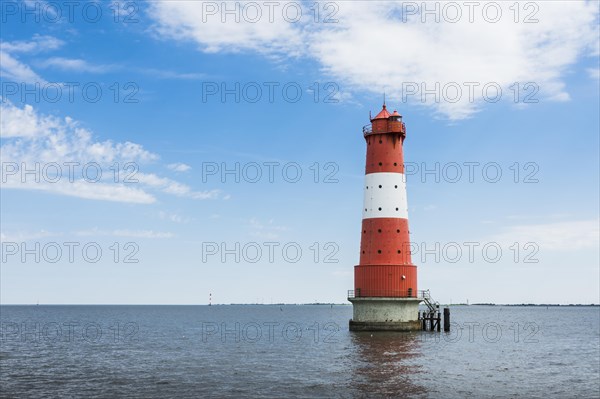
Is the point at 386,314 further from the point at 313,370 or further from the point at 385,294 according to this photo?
the point at 313,370

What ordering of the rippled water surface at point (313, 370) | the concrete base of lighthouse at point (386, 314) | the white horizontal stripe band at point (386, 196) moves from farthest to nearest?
the white horizontal stripe band at point (386, 196) → the concrete base of lighthouse at point (386, 314) → the rippled water surface at point (313, 370)

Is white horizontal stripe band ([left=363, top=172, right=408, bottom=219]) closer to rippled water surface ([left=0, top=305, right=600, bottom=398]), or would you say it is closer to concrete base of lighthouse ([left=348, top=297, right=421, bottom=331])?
concrete base of lighthouse ([left=348, top=297, right=421, bottom=331])

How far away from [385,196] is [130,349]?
24024 millimetres

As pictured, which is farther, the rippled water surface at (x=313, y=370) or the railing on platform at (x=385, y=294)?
the railing on platform at (x=385, y=294)

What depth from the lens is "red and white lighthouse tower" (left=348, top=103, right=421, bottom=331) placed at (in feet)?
167

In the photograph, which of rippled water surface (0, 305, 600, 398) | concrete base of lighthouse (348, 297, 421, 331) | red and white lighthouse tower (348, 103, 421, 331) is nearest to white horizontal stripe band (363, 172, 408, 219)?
red and white lighthouse tower (348, 103, 421, 331)

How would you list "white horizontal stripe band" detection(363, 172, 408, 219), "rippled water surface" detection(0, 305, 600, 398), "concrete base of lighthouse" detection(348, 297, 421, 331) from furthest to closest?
"white horizontal stripe band" detection(363, 172, 408, 219) → "concrete base of lighthouse" detection(348, 297, 421, 331) → "rippled water surface" detection(0, 305, 600, 398)

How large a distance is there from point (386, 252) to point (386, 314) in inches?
201

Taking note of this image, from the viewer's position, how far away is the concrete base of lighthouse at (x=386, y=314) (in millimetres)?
50875

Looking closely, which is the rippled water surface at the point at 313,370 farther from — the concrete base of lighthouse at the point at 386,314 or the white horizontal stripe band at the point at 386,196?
the white horizontal stripe band at the point at 386,196

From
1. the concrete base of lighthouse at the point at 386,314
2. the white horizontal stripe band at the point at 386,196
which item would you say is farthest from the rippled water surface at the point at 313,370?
the white horizontal stripe band at the point at 386,196

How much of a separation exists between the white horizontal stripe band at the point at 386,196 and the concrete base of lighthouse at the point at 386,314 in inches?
277

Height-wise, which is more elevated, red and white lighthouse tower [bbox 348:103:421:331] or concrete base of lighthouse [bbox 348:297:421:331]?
red and white lighthouse tower [bbox 348:103:421:331]

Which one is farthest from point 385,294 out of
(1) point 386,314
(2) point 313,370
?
(2) point 313,370
